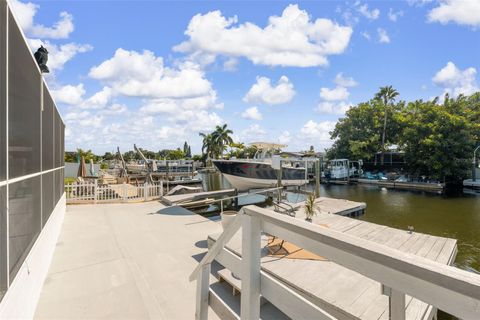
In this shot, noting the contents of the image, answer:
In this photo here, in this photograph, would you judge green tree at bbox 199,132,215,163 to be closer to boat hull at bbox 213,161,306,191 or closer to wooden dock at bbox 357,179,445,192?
wooden dock at bbox 357,179,445,192

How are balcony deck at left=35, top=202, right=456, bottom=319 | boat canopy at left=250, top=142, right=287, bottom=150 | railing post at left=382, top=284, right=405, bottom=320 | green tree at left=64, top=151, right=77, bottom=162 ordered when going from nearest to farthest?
railing post at left=382, top=284, right=405, bottom=320 < balcony deck at left=35, top=202, right=456, bottom=319 < boat canopy at left=250, top=142, right=287, bottom=150 < green tree at left=64, top=151, right=77, bottom=162

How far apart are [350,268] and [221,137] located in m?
44.0

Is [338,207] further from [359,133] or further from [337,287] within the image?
[359,133]

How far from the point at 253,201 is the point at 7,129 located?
13.6 meters

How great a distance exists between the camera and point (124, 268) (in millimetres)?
4348

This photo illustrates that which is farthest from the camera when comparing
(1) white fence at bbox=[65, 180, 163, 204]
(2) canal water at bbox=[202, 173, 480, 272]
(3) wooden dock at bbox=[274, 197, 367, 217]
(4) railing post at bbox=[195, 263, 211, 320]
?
(1) white fence at bbox=[65, 180, 163, 204]

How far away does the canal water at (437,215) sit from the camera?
8.26 meters

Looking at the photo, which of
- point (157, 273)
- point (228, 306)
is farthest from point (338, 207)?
point (228, 306)

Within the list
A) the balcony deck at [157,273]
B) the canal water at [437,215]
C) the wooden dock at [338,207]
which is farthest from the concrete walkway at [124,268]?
the canal water at [437,215]

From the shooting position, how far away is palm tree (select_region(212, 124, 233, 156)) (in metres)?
44.6

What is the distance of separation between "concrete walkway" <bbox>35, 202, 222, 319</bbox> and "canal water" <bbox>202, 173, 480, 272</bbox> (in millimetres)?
6969

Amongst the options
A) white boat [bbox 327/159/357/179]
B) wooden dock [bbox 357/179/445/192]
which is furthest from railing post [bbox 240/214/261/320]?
white boat [bbox 327/159/357/179]

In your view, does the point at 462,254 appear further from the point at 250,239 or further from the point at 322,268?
the point at 250,239

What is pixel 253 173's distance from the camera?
1578 cm
